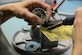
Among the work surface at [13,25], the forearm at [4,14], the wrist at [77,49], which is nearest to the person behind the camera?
the wrist at [77,49]

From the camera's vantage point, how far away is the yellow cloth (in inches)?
25.7

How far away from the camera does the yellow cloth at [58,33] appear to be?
0.65m

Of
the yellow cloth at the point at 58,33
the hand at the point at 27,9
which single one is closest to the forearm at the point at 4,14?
the hand at the point at 27,9

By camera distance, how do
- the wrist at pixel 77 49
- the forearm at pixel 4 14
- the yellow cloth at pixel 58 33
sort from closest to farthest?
the wrist at pixel 77 49 < the yellow cloth at pixel 58 33 < the forearm at pixel 4 14

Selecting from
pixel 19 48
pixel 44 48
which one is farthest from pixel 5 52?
pixel 44 48

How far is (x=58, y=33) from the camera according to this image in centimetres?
68

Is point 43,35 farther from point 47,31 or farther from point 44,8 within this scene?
point 44,8

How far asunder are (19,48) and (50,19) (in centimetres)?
19

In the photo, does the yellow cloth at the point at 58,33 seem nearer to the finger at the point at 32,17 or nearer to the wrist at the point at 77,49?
the finger at the point at 32,17

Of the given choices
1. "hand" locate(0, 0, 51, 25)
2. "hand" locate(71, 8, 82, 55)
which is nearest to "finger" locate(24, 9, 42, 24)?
"hand" locate(0, 0, 51, 25)

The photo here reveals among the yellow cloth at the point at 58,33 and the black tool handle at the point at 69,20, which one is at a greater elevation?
the black tool handle at the point at 69,20

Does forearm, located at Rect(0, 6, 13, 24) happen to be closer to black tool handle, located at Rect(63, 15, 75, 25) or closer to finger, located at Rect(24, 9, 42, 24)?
finger, located at Rect(24, 9, 42, 24)

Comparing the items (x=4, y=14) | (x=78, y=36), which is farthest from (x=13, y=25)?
(x=78, y=36)

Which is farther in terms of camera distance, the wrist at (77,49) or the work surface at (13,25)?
the work surface at (13,25)
